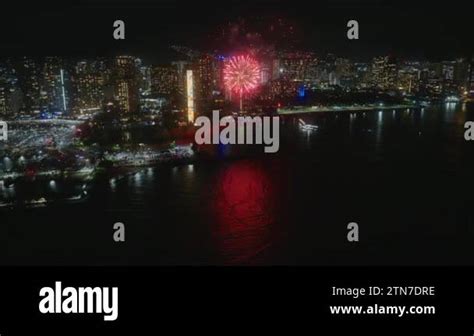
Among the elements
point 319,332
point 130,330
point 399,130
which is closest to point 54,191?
point 130,330

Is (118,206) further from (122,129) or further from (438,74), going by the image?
(438,74)

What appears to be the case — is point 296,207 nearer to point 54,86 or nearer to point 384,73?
point 384,73

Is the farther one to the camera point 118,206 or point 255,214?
point 118,206

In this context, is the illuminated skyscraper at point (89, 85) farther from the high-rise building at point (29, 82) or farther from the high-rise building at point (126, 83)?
the high-rise building at point (29, 82)

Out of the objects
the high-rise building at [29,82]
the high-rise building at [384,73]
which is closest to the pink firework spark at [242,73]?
the high-rise building at [384,73]

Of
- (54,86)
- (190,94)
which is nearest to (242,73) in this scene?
(190,94)

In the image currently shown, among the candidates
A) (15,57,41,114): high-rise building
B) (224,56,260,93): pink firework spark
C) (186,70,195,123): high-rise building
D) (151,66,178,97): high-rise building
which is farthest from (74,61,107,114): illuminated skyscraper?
(224,56,260,93): pink firework spark
